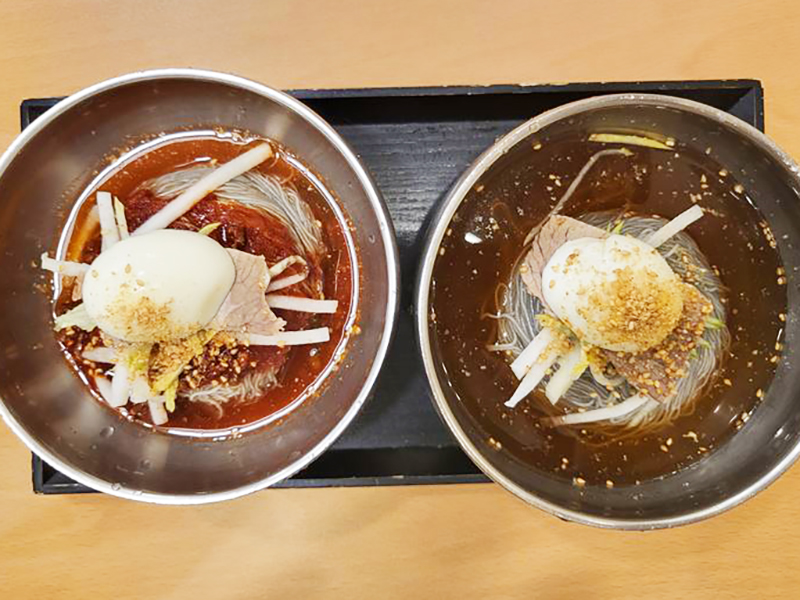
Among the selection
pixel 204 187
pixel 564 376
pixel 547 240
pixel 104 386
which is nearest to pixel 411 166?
pixel 547 240

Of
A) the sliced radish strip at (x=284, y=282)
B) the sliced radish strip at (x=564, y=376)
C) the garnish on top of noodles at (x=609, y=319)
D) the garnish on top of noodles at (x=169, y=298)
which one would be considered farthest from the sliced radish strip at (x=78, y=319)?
the sliced radish strip at (x=564, y=376)

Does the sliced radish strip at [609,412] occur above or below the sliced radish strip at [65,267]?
below

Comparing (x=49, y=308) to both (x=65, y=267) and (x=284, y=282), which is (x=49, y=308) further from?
(x=284, y=282)

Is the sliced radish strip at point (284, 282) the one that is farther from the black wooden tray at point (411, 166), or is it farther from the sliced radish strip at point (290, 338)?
the black wooden tray at point (411, 166)

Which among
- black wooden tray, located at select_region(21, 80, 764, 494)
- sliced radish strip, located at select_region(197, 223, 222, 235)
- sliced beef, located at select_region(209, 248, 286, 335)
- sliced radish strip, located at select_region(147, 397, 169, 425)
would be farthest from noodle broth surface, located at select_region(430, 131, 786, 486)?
sliced radish strip, located at select_region(147, 397, 169, 425)

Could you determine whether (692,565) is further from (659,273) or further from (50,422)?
(50,422)

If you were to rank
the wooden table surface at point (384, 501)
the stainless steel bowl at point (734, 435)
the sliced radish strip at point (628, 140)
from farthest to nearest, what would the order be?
the wooden table surface at point (384, 501) < the sliced radish strip at point (628, 140) < the stainless steel bowl at point (734, 435)

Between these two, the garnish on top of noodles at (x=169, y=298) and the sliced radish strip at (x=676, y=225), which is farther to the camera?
the sliced radish strip at (x=676, y=225)

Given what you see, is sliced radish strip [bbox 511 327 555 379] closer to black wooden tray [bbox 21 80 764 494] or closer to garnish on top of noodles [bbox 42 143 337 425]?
black wooden tray [bbox 21 80 764 494]
